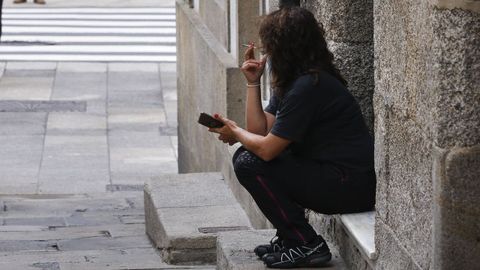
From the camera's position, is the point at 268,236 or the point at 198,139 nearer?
the point at 268,236

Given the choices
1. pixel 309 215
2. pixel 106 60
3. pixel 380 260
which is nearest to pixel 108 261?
pixel 309 215

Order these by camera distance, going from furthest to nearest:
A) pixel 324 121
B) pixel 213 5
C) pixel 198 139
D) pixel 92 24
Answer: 1. pixel 92 24
2. pixel 198 139
3. pixel 213 5
4. pixel 324 121

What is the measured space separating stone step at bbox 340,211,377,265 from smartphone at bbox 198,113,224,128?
Result: 68cm

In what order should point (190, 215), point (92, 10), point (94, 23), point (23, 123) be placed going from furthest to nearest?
point (92, 10) → point (94, 23) → point (23, 123) → point (190, 215)

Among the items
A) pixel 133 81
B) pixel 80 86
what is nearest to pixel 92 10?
pixel 133 81

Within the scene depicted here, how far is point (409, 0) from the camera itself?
467 centimetres

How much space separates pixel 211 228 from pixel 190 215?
366 mm

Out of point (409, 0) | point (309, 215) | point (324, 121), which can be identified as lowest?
point (309, 215)

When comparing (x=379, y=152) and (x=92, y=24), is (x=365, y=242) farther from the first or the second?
(x=92, y=24)

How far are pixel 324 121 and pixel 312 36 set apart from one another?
1.21ft

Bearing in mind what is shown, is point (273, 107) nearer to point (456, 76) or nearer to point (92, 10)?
point (456, 76)

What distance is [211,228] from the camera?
26.2 ft

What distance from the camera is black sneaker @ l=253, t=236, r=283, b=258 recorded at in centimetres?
604

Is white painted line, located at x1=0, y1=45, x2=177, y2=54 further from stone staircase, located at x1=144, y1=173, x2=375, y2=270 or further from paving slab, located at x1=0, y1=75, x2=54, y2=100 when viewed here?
stone staircase, located at x1=144, y1=173, x2=375, y2=270
